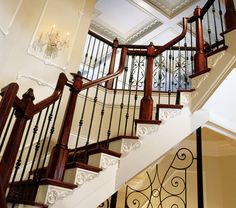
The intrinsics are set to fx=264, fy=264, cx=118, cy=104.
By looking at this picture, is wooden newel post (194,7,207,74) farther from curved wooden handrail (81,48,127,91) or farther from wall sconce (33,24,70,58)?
wall sconce (33,24,70,58)

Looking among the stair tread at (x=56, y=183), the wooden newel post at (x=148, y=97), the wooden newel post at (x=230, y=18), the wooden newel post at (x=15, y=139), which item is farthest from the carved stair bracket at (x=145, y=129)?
the wooden newel post at (x=230, y=18)

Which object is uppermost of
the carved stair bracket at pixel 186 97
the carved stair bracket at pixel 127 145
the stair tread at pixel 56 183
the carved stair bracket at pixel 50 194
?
the carved stair bracket at pixel 186 97

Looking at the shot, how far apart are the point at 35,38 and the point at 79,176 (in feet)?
8.47

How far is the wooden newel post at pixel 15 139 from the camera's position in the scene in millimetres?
1627

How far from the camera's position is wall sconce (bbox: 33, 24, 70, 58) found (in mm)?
4000

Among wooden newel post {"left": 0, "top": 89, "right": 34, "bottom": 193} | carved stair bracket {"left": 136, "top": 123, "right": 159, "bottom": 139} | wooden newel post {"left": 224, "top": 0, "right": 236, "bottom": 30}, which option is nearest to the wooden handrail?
wooden newel post {"left": 0, "top": 89, "right": 34, "bottom": 193}

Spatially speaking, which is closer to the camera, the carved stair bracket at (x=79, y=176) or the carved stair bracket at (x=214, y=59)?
the carved stair bracket at (x=79, y=176)

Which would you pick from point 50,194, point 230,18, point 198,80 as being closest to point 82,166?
point 50,194

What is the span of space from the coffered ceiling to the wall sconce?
7.45ft

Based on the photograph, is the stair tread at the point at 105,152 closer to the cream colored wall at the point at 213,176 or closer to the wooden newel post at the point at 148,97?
the wooden newel post at the point at 148,97

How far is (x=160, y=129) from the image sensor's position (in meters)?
2.58

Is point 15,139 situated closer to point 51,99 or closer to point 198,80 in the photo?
point 51,99

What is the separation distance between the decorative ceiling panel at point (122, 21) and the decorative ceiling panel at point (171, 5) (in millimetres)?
281

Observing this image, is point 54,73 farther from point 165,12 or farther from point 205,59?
point 165,12
